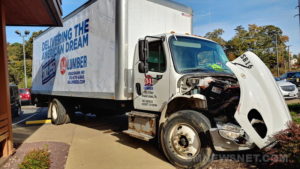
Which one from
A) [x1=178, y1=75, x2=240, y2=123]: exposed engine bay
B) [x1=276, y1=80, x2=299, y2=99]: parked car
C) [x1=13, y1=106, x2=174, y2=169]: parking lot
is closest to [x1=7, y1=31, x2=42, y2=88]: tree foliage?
[x1=13, y1=106, x2=174, y2=169]: parking lot

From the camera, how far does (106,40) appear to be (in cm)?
584

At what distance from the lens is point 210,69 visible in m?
4.84

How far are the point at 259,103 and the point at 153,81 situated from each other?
7.36 feet

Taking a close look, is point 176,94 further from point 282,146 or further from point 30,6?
point 30,6

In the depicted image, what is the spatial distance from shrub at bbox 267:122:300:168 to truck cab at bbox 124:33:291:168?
15 cm

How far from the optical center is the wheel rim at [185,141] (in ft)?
13.0

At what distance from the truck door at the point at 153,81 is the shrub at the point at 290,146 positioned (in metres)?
2.20

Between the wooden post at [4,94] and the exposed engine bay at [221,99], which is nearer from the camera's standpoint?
the exposed engine bay at [221,99]

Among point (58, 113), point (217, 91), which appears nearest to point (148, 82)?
point (217, 91)

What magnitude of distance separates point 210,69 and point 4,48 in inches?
166

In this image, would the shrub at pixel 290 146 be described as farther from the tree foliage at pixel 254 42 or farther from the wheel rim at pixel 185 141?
the tree foliage at pixel 254 42

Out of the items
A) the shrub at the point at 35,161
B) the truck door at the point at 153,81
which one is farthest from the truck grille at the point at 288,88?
the shrub at the point at 35,161

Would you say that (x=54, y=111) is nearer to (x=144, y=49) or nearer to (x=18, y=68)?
(x=144, y=49)

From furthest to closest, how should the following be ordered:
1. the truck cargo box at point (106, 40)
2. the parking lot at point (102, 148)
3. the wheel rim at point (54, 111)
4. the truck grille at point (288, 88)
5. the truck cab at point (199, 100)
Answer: the truck grille at point (288, 88), the wheel rim at point (54, 111), the truck cargo box at point (106, 40), the parking lot at point (102, 148), the truck cab at point (199, 100)
